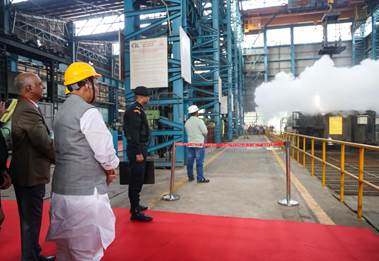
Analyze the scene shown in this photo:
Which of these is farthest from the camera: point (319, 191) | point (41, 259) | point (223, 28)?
point (223, 28)

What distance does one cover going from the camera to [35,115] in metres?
2.46

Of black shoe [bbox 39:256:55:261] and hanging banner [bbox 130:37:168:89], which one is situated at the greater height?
hanging banner [bbox 130:37:168:89]

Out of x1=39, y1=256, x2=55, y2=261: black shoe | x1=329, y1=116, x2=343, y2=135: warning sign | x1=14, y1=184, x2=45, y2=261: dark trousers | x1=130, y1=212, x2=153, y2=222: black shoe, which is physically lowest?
x1=39, y1=256, x2=55, y2=261: black shoe

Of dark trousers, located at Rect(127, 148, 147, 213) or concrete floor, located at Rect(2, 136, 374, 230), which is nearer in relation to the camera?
dark trousers, located at Rect(127, 148, 147, 213)

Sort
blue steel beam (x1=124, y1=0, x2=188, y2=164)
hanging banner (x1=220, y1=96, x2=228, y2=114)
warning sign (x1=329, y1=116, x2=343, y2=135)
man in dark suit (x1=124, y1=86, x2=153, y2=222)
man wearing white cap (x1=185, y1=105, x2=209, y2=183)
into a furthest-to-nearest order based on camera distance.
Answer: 1. hanging banner (x1=220, y1=96, x2=228, y2=114)
2. warning sign (x1=329, y1=116, x2=343, y2=135)
3. blue steel beam (x1=124, y1=0, x2=188, y2=164)
4. man wearing white cap (x1=185, y1=105, x2=209, y2=183)
5. man in dark suit (x1=124, y1=86, x2=153, y2=222)

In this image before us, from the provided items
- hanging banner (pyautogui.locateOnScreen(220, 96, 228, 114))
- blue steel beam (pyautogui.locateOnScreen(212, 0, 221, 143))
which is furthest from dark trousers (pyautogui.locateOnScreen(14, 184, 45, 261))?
hanging banner (pyautogui.locateOnScreen(220, 96, 228, 114))

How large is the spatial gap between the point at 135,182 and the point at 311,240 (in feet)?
7.81

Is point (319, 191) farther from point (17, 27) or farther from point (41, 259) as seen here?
point (17, 27)

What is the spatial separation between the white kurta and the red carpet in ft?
3.03

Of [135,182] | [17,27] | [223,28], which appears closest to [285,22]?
[223,28]

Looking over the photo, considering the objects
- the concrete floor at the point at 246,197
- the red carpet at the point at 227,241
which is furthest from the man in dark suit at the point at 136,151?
the concrete floor at the point at 246,197

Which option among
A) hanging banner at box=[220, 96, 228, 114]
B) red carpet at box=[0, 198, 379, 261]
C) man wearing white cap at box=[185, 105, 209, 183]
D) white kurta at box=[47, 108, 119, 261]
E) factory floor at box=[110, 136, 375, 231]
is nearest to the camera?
white kurta at box=[47, 108, 119, 261]

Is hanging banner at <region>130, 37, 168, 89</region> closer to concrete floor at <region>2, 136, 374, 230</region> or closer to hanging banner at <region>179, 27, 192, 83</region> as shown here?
hanging banner at <region>179, 27, 192, 83</region>

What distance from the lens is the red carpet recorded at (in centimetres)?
286
